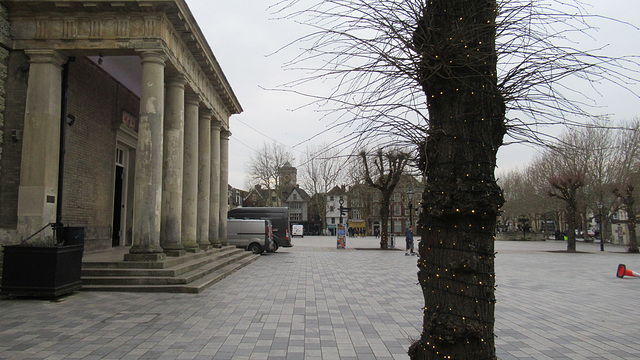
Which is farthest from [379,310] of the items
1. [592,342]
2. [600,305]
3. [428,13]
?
[428,13]

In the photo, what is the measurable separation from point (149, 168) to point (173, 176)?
59.0 inches

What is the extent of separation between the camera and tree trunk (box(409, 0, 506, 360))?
2.56m

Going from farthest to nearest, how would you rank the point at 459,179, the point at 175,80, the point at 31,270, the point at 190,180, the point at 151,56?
the point at 190,180, the point at 175,80, the point at 151,56, the point at 31,270, the point at 459,179

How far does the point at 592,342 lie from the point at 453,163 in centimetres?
489

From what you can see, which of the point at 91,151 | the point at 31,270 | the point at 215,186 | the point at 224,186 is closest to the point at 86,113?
the point at 91,151

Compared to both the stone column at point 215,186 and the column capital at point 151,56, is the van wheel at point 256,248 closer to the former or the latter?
the stone column at point 215,186

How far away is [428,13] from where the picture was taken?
2.79m

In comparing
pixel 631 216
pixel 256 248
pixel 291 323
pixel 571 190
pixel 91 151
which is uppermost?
pixel 91 151

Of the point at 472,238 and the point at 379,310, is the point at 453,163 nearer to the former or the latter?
the point at 472,238

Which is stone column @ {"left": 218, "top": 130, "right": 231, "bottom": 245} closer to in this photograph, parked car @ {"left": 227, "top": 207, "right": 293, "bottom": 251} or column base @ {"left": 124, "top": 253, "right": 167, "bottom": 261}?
parked car @ {"left": 227, "top": 207, "right": 293, "bottom": 251}

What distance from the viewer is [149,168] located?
34.6 ft

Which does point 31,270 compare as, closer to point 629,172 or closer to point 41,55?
point 41,55

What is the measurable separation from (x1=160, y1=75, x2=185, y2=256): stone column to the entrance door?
4.65 metres

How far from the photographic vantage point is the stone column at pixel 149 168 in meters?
10.4
